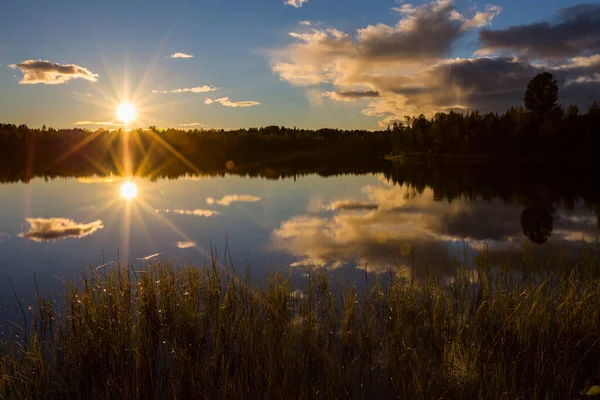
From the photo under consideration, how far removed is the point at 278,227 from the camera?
3234 cm

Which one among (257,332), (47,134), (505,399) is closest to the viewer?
(505,399)

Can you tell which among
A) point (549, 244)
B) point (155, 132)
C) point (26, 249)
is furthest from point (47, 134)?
point (549, 244)

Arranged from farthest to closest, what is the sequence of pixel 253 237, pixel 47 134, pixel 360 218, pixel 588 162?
1. pixel 47 134
2. pixel 588 162
3. pixel 360 218
4. pixel 253 237

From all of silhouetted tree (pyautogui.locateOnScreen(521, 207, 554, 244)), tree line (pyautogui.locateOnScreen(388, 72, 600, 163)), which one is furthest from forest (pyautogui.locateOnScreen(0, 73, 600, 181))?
silhouetted tree (pyautogui.locateOnScreen(521, 207, 554, 244))

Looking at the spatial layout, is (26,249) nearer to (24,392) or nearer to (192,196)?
(24,392)

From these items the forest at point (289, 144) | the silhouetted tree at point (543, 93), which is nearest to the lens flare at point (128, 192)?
the forest at point (289, 144)

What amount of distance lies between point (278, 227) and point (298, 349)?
23.2m

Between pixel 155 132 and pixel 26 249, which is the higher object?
pixel 155 132

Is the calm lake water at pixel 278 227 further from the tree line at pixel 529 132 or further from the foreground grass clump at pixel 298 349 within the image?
the tree line at pixel 529 132

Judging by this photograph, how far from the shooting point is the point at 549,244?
25.7 meters

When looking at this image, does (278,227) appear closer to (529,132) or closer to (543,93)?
(529,132)

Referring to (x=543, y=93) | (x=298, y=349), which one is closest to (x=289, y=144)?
(x=543, y=93)

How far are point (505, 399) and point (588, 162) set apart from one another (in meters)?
101

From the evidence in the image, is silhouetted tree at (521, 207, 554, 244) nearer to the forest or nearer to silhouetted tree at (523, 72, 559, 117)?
the forest
